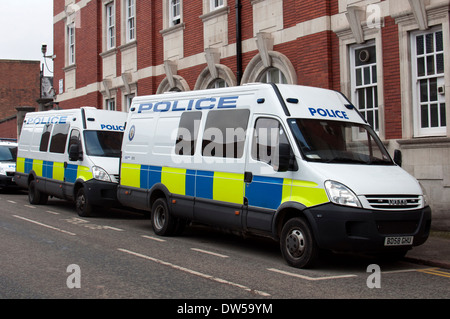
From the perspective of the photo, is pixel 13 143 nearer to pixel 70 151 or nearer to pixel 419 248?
pixel 70 151

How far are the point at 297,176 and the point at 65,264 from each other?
335 cm

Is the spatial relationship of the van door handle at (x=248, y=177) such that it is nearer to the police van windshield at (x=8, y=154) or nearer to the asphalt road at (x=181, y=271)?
the asphalt road at (x=181, y=271)

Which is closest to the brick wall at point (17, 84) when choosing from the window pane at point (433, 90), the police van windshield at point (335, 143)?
the window pane at point (433, 90)

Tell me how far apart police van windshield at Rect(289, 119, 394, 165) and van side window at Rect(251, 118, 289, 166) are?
240 millimetres

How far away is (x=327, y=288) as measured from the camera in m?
6.71

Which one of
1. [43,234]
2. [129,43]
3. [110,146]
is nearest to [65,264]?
[43,234]

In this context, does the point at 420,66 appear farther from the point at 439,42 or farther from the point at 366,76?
the point at 366,76

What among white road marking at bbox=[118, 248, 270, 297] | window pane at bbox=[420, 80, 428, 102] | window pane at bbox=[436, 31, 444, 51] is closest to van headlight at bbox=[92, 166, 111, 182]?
white road marking at bbox=[118, 248, 270, 297]

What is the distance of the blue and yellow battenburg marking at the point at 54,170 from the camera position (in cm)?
1380

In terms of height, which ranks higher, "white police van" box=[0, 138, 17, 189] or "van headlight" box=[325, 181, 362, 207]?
"white police van" box=[0, 138, 17, 189]

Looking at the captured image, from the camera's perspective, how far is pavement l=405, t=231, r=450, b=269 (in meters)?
8.38

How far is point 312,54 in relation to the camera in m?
14.2

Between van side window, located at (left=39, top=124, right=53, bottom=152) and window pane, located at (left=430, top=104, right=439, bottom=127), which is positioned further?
van side window, located at (left=39, top=124, right=53, bottom=152)

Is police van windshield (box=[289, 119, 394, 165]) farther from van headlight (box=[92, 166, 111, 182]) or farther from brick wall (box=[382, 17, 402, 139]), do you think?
van headlight (box=[92, 166, 111, 182])
